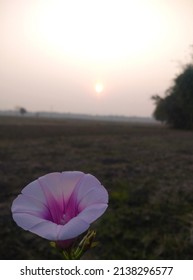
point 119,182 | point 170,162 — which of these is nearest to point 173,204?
point 119,182

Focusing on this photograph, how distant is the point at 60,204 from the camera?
45 centimetres

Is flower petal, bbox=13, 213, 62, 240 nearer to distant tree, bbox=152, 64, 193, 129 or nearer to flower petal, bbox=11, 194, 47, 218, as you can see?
flower petal, bbox=11, 194, 47, 218

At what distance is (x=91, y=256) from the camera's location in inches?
143

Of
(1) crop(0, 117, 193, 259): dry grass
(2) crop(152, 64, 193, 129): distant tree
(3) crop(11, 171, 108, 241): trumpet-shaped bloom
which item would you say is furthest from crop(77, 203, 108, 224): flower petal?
(2) crop(152, 64, 193, 129): distant tree

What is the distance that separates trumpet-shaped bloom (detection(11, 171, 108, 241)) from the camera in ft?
1.17

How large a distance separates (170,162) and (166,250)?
6.13 meters

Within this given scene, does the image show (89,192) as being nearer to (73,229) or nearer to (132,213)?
(73,229)

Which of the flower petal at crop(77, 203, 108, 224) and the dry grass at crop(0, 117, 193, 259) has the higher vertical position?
the flower petal at crop(77, 203, 108, 224)

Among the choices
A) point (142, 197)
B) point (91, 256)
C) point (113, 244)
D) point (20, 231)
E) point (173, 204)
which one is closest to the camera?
point (91, 256)

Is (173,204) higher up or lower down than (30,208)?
lower down

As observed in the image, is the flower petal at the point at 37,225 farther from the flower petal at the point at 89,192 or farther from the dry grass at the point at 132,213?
the dry grass at the point at 132,213

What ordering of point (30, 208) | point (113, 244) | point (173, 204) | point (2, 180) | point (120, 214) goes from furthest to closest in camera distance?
1. point (2, 180)
2. point (173, 204)
3. point (120, 214)
4. point (113, 244)
5. point (30, 208)

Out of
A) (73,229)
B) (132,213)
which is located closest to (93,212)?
(73,229)

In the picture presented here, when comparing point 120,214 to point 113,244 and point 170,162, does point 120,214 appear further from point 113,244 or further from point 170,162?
point 170,162
